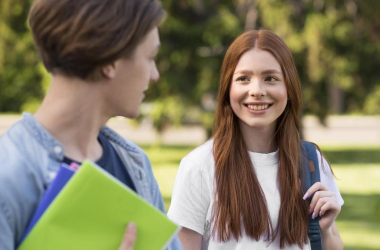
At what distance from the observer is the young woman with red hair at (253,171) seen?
2998 mm

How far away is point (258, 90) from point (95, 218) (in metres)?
1.51

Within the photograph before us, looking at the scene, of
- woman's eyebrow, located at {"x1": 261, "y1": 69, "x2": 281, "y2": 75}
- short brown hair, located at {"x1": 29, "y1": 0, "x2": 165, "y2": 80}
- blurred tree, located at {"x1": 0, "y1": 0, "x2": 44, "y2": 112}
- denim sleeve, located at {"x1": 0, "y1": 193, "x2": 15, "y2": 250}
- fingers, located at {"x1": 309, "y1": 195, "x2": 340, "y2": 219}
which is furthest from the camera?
blurred tree, located at {"x1": 0, "y1": 0, "x2": 44, "y2": 112}

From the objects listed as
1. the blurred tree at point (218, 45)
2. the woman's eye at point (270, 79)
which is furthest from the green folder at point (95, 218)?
the blurred tree at point (218, 45)

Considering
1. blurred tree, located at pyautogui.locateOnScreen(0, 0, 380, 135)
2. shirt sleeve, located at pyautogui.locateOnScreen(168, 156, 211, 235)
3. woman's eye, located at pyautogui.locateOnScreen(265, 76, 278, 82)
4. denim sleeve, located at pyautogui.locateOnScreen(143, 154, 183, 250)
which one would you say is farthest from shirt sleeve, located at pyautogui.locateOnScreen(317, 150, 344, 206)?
blurred tree, located at pyautogui.locateOnScreen(0, 0, 380, 135)

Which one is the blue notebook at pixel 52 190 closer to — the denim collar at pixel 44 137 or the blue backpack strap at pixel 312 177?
the denim collar at pixel 44 137

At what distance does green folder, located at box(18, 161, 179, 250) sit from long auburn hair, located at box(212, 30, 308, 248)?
1.27 m

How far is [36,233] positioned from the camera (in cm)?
162

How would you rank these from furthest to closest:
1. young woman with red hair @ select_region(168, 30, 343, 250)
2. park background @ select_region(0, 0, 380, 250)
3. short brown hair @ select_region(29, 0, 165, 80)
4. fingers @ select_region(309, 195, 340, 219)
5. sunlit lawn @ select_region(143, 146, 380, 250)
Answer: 1. park background @ select_region(0, 0, 380, 250)
2. sunlit lawn @ select_region(143, 146, 380, 250)
3. young woman with red hair @ select_region(168, 30, 343, 250)
4. fingers @ select_region(309, 195, 340, 219)
5. short brown hair @ select_region(29, 0, 165, 80)

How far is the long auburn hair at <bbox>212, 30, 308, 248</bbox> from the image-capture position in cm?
300

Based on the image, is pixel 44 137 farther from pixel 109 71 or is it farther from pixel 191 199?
pixel 191 199

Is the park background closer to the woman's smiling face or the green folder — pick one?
the woman's smiling face

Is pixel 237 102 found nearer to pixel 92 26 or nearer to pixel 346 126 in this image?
pixel 92 26

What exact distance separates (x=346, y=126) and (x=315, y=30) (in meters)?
17.5

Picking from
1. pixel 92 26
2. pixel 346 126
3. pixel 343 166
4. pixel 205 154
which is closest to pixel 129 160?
pixel 92 26
